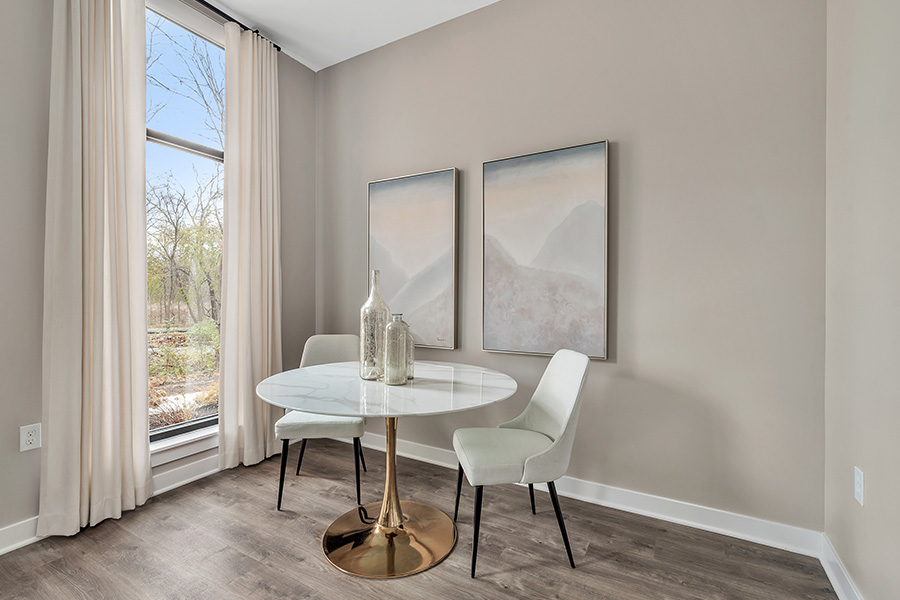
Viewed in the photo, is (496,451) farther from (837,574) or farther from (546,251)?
(837,574)

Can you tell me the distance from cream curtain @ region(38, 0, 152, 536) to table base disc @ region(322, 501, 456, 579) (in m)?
1.18

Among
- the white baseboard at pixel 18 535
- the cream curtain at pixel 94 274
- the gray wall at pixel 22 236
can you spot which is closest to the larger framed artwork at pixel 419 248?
the cream curtain at pixel 94 274

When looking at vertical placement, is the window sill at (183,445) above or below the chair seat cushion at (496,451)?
below

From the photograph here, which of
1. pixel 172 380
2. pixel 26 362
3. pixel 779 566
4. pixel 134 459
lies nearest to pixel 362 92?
pixel 172 380

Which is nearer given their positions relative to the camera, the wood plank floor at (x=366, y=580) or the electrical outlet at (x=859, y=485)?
the electrical outlet at (x=859, y=485)

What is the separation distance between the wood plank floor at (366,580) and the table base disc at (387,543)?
5 cm

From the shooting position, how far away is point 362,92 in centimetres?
329

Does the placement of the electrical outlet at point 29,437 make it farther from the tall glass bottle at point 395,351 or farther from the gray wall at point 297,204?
the tall glass bottle at point 395,351

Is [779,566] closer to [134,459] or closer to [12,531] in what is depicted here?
[134,459]

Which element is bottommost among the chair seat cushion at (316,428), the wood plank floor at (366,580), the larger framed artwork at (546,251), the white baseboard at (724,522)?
the wood plank floor at (366,580)

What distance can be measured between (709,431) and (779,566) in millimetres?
575

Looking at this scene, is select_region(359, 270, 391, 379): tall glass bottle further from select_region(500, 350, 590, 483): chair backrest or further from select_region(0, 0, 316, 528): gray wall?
select_region(0, 0, 316, 528): gray wall

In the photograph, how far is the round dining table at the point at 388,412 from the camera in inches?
63.7

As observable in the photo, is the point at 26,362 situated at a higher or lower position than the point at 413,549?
higher
